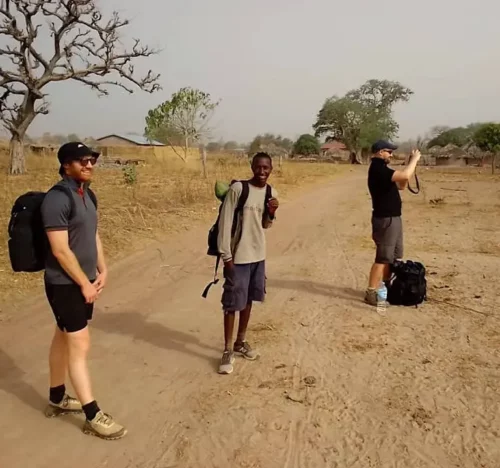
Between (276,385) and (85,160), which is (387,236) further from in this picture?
(85,160)

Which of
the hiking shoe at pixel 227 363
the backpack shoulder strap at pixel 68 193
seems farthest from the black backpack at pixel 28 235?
the hiking shoe at pixel 227 363

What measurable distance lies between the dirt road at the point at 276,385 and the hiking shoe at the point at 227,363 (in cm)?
6

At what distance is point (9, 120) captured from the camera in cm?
2292

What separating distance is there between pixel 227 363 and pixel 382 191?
247 cm

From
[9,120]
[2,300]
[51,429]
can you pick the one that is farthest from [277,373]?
[9,120]

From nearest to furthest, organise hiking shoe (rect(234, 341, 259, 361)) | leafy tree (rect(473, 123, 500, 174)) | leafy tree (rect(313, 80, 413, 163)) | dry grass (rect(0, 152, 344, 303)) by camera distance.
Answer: hiking shoe (rect(234, 341, 259, 361)), dry grass (rect(0, 152, 344, 303)), leafy tree (rect(473, 123, 500, 174)), leafy tree (rect(313, 80, 413, 163))

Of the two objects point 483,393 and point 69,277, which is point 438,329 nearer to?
point 483,393

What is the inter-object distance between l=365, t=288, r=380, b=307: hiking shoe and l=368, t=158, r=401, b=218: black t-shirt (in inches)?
32.6

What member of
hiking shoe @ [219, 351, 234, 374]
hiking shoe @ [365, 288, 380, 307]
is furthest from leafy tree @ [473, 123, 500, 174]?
hiking shoe @ [219, 351, 234, 374]

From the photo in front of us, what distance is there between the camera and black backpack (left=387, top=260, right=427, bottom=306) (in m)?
5.50

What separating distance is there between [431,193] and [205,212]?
1060 centimetres

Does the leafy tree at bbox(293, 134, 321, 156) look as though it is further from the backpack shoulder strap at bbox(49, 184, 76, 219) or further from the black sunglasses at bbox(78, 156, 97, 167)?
the backpack shoulder strap at bbox(49, 184, 76, 219)

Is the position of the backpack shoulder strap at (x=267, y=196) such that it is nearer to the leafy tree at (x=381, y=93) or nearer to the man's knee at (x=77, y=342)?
the man's knee at (x=77, y=342)

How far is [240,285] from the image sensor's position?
3969 mm
